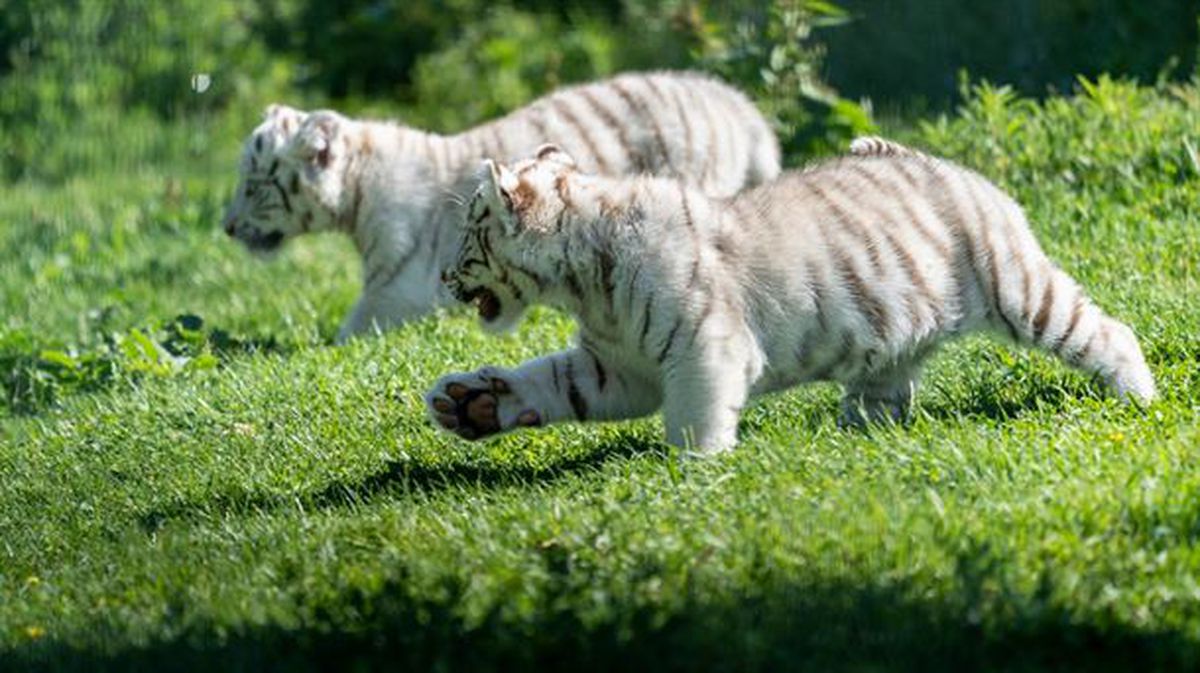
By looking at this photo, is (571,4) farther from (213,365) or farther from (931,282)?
(931,282)

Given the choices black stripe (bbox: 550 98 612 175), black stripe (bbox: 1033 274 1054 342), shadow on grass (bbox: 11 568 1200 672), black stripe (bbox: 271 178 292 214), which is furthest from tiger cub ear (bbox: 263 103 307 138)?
shadow on grass (bbox: 11 568 1200 672)

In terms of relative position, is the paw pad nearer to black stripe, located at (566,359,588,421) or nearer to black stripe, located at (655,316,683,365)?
black stripe, located at (566,359,588,421)

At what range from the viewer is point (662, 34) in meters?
15.0

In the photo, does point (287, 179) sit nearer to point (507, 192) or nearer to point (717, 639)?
point (507, 192)

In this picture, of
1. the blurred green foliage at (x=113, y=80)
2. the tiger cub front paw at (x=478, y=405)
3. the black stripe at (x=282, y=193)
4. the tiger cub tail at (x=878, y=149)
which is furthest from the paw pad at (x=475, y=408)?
the blurred green foliage at (x=113, y=80)

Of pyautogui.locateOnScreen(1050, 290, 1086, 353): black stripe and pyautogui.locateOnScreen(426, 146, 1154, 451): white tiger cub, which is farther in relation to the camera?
pyautogui.locateOnScreen(1050, 290, 1086, 353): black stripe

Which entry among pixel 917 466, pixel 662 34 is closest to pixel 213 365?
pixel 917 466

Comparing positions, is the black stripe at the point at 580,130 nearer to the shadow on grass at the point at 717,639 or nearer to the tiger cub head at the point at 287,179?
the tiger cub head at the point at 287,179

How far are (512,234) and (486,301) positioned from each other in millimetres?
331

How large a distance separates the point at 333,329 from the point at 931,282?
396cm

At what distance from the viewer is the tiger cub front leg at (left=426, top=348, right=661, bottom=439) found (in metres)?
6.10

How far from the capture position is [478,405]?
6.09 meters

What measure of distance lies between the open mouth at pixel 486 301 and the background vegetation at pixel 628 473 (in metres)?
0.45

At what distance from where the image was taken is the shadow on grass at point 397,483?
6004 mm
